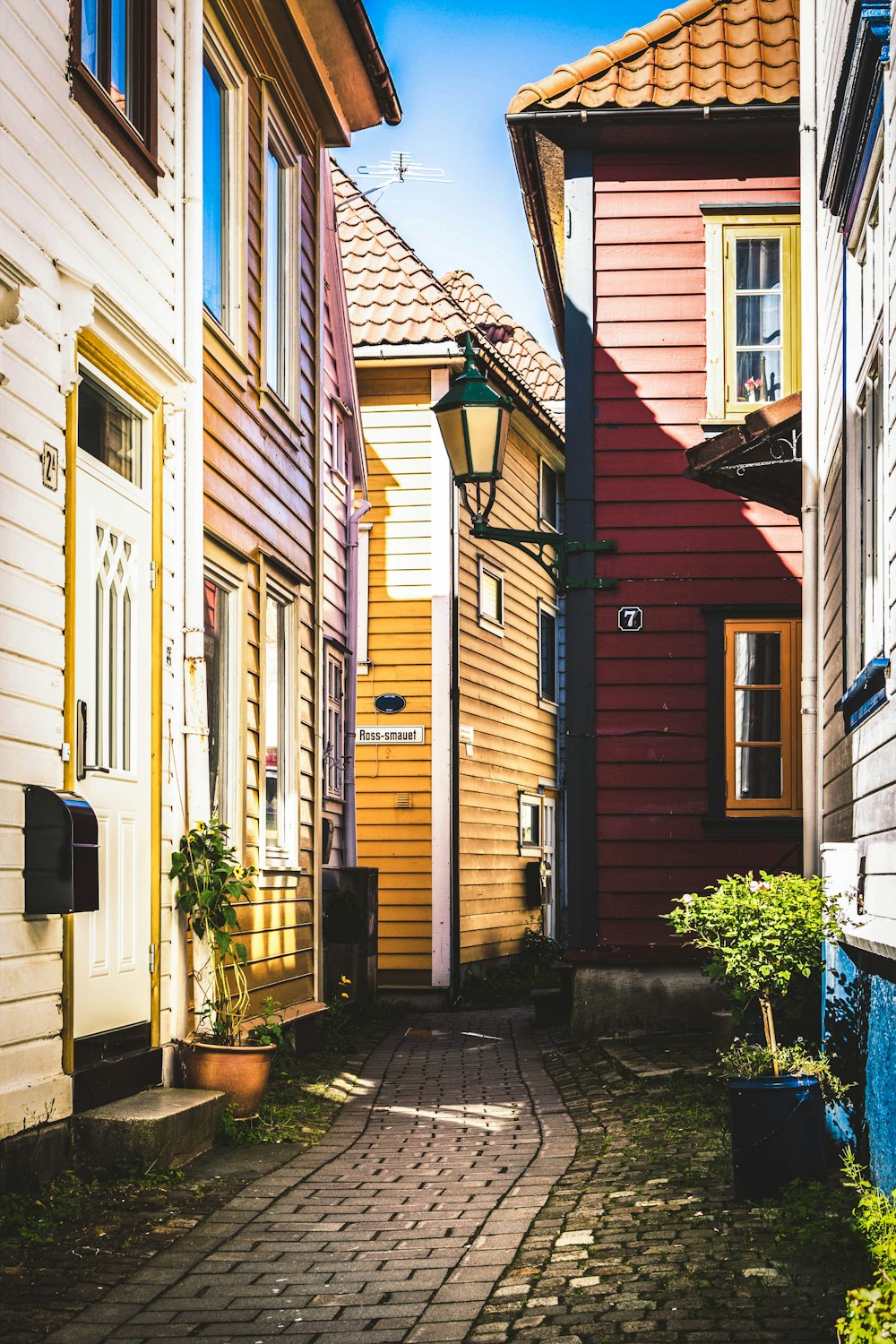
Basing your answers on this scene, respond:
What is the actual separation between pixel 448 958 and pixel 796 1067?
9.84 metres

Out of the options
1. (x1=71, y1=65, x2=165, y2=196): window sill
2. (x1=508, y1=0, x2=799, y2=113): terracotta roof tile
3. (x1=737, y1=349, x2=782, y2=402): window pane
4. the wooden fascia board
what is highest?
(x1=508, y1=0, x2=799, y2=113): terracotta roof tile

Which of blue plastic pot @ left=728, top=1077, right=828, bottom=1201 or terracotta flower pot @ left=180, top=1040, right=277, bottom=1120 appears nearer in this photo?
blue plastic pot @ left=728, top=1077, right=828, bottom=1201

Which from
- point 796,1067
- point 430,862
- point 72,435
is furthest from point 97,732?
point 430,862

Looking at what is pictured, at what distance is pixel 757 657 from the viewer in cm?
1156

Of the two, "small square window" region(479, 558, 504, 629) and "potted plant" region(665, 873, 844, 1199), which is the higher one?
"small square window" region(479, 558, 504, 629)

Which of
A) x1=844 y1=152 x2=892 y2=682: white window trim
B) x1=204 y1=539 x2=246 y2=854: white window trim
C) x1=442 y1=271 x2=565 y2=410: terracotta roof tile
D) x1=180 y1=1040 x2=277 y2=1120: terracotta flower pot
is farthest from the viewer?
x1=442 y1=271 x2=565 y2=410: terracotta roof tile

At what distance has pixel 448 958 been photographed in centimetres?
1551

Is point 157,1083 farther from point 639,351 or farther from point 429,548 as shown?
point 429,548

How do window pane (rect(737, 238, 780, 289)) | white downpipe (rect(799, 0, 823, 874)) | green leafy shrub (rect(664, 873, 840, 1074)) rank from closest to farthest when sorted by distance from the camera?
green leafy shrub (rect(664, 873, 840, 1074)), white downpipe (rect(799, 0, 823, 874)), window pane (rect(737, 238, 780, 289))

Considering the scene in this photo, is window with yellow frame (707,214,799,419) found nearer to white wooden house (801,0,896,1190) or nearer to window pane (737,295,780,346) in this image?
window pane (737,295,780,346)

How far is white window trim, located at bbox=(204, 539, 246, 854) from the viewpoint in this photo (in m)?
8.84

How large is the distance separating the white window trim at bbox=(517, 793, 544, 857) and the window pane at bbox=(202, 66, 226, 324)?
11101mm

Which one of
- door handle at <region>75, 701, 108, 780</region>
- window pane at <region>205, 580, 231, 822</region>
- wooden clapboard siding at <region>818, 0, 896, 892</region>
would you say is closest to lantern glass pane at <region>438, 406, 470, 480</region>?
window pane at <region>205, 580, 231, 822</region>

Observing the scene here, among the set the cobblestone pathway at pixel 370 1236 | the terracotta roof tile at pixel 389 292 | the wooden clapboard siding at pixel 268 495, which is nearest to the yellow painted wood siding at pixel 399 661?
the terracotta roof tile at pixel 389 292
